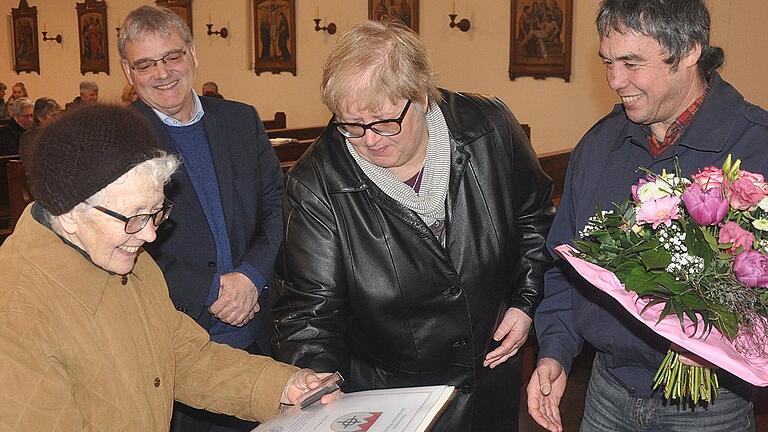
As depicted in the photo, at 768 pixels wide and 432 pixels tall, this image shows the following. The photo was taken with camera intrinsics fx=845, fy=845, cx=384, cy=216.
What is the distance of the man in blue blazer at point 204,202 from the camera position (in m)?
3.08

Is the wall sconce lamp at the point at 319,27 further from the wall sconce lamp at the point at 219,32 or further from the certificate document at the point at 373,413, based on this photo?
the certificate document at the point at 373,413

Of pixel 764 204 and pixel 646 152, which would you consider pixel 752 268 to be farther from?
pixel 646 152

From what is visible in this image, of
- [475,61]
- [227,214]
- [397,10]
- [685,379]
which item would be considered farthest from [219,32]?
[685,379]

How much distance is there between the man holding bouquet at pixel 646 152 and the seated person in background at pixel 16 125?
357 inches

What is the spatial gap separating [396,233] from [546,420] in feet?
2.34

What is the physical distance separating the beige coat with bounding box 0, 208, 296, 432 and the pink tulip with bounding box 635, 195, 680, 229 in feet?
3.32

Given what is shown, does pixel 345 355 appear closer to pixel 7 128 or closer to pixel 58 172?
pixel 58 172

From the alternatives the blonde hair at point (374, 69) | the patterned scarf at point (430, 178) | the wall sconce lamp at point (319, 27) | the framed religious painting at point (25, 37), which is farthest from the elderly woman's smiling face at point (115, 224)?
the framed religious painting at point (25, 37)

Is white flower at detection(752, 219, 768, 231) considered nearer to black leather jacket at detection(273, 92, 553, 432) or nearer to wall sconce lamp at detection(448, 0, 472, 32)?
black leather jacket at detection(273, 92, 553, 432)

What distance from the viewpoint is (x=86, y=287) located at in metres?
1.85

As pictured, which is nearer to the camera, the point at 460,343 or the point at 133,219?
the point at 133,219

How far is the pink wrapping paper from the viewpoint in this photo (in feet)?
5.92

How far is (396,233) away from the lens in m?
2.62

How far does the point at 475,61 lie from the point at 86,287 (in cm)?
907
